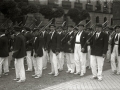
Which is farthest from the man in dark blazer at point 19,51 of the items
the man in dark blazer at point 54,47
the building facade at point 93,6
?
the building facade at point 93,6

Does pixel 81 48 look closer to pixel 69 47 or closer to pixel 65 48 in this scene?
pixel 69 47

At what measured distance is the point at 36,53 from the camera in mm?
9609

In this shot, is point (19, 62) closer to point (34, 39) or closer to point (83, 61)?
point (34, 39)

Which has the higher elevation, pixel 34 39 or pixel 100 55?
pixel 34 39

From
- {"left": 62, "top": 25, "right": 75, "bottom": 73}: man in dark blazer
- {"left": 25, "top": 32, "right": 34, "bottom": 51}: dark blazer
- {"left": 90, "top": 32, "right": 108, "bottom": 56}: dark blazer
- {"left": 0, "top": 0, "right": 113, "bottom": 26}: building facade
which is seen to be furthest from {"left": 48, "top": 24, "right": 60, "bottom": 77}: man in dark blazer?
{"left": 0, "top": 0, "right": 113, "bottom": 26}: building facade

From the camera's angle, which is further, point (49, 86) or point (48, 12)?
point (48, 12)

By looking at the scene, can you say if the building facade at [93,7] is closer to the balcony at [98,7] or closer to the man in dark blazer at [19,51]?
the balcony at [98,7]

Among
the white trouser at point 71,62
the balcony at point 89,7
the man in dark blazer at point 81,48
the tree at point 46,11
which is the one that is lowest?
the white trouser at point 71,62

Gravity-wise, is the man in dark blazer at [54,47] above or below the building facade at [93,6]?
below

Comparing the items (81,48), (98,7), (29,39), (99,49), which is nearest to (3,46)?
(29,39)

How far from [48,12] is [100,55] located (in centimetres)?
1632

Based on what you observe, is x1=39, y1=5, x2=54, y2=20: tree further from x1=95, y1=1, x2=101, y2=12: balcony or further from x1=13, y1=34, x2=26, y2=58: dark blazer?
x1=95, y1=1, x2=101, y2=12: balcony

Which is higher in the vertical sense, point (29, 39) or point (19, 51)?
point (29, 39)

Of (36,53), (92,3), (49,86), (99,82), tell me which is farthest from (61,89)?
(92,3)
